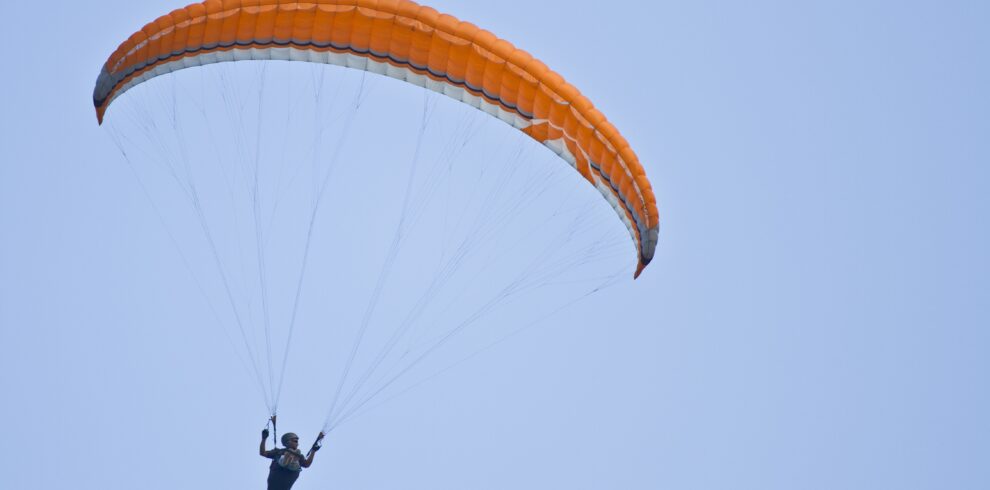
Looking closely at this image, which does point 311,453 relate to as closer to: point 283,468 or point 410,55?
point 283,468

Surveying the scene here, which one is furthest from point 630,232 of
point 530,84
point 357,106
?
point 357,106

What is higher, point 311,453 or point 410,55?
point 410,55

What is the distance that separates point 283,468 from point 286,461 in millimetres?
95

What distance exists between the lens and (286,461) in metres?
20.2

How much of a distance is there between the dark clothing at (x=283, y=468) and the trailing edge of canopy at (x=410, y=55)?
17.5 feet

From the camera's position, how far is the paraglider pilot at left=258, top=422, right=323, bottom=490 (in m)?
20.2

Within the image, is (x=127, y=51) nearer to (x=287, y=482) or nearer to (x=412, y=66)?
(x=412, y=66)

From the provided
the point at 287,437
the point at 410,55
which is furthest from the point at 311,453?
the point at 410,55

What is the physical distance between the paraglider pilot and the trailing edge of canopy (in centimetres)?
515

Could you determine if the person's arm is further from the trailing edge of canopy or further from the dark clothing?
the trailing edge of canopy

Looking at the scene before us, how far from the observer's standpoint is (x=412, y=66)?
21.7m

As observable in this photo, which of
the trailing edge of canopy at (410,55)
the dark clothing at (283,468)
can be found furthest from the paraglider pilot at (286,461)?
the trailing edge of canopy at (410,55)

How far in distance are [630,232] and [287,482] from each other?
609cm

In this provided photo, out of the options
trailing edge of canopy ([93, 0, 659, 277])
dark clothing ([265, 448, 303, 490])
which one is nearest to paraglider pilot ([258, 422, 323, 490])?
dark clothing ([265, 448, 303, 490])
